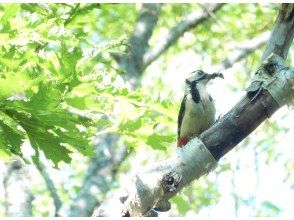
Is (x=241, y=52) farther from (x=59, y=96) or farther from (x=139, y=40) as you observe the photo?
(x=59, y=96)

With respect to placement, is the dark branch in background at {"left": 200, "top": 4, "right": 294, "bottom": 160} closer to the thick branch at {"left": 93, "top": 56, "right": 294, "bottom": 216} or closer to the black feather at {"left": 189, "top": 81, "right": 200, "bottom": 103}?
the thick branch at {"left": 93, "top": 56, "right": 294, "bottom": 216}

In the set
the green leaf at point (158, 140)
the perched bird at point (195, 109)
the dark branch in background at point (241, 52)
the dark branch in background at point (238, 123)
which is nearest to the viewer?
the dark branch in background at point (238, 123)

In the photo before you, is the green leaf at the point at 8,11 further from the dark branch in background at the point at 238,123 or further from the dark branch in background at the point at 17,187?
the dark branch in background at the point at 17,187

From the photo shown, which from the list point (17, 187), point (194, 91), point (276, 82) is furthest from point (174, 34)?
point (276, 82)

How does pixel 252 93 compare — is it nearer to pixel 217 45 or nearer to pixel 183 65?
pixel 217 45

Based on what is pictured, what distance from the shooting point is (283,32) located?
2.48m

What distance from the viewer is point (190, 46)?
9773 millimetres

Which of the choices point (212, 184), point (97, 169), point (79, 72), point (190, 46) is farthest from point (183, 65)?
point (79, 72)

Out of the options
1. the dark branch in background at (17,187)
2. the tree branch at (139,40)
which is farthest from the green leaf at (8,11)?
the tree branch at (139,40)

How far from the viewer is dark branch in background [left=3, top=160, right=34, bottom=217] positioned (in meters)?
4.91

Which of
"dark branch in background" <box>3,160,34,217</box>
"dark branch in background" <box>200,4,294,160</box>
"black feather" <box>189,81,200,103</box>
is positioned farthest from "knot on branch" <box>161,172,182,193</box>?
"dark branch in background" <box>3,160,34,217</box>

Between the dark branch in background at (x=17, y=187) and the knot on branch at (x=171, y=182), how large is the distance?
279 centimetres

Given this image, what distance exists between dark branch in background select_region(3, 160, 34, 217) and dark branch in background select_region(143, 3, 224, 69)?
97.1 inches

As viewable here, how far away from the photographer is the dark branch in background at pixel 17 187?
491 centimetres
